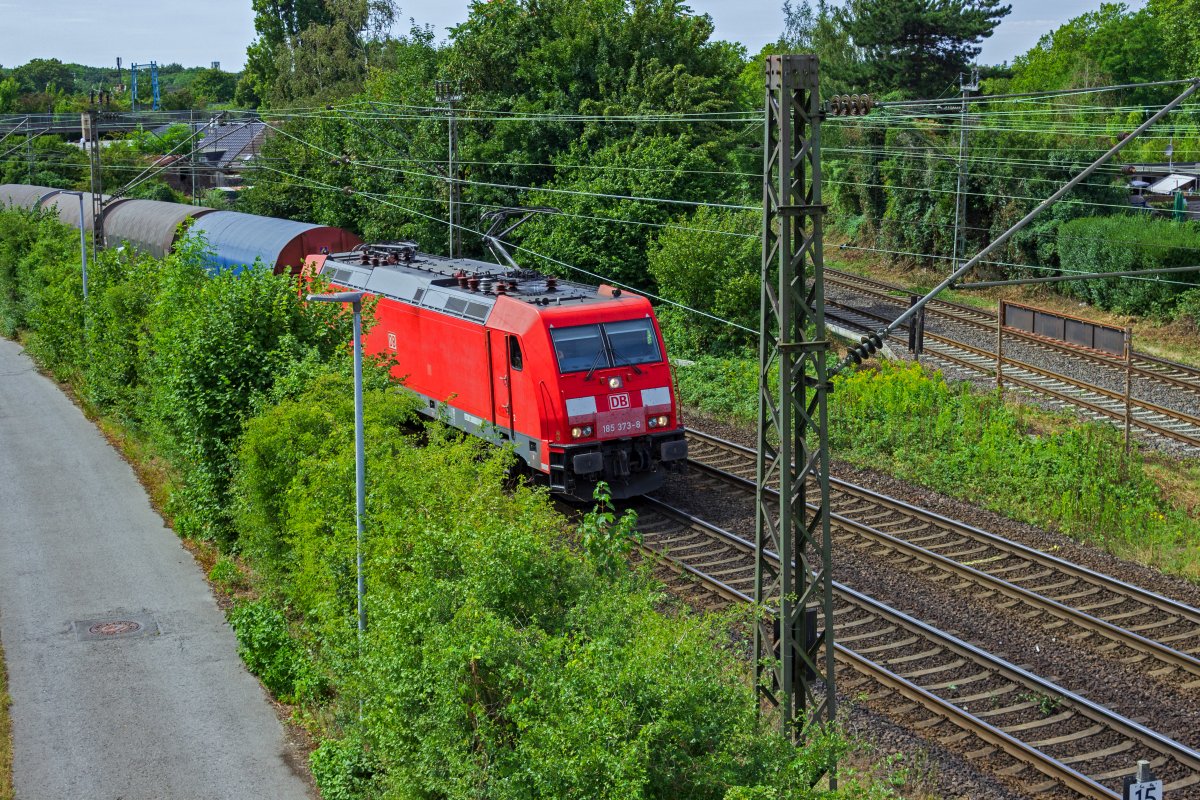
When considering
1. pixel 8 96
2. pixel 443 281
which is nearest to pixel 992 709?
pixel 443 281

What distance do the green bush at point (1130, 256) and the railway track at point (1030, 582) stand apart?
18131 mm

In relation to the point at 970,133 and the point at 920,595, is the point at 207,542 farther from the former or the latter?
the point at 970,133

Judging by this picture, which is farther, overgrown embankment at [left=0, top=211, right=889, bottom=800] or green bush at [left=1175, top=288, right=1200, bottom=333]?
green bush at [left=1175, top=288, right=1200, bottom=333]

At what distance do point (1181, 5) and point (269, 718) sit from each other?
216ft

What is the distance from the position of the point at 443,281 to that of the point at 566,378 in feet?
15.4

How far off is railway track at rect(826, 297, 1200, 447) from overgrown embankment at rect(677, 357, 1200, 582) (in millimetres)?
1227

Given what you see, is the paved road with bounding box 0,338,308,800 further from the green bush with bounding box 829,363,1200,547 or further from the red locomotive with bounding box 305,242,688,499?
the green bush with bounding box 829,363,1200,547

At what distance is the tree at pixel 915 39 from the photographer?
180 ft

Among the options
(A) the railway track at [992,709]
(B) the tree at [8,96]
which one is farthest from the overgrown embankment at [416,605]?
(B) the tree at [8,96]

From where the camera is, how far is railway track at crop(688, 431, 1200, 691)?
14188 millimetres

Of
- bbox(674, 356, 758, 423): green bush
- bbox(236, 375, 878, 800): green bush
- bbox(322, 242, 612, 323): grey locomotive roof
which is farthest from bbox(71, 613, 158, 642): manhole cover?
bbox(674, 356, 758, 423): green bush

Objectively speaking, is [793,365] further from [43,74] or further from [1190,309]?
[43,74]

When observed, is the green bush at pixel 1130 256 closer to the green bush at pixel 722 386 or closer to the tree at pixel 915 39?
the green bush at pixel 722 386

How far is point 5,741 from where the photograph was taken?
12914 millimetres
